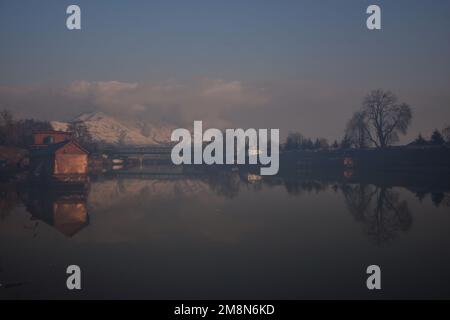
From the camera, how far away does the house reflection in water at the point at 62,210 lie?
20453 millimetres

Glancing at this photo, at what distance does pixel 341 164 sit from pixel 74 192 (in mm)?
59326

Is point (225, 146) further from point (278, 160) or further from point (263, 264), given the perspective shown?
point (263, 264)

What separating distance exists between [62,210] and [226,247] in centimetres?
1444

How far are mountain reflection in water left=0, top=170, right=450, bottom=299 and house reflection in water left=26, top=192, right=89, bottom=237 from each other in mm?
72

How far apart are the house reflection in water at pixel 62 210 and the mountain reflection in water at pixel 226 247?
0.07m

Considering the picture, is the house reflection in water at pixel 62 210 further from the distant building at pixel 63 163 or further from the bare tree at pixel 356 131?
the bare tree at pixel 356 131

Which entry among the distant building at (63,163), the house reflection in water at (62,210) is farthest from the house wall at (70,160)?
the house reflection in water at (62,210)

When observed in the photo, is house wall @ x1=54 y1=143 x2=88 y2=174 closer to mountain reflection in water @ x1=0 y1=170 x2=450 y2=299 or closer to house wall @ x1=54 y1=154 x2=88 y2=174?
house wall @ x1=54 y1=154 x2=88 y2=174

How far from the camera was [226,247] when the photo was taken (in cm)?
1587

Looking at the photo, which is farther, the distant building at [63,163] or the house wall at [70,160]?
the house wall at [70,160]

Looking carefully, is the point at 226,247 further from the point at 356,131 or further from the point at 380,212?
the point at 356,131

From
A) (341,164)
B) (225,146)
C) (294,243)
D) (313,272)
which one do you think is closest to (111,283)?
(313,272)

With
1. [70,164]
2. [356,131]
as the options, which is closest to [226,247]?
[70,164]

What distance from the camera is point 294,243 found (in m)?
16.6
